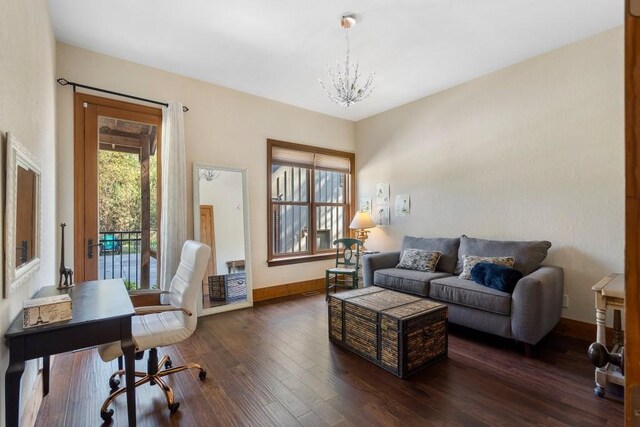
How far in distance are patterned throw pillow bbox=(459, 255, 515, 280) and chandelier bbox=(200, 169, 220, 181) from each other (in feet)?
10.6

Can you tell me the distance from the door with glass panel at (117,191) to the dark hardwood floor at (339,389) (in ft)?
3.03

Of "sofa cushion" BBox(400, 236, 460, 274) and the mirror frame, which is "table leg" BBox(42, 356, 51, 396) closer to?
the mirror frame

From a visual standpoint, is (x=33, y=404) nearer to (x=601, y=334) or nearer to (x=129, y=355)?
(x=129, y=355)

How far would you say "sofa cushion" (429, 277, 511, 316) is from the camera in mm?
2752

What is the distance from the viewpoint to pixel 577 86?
3.11 metres

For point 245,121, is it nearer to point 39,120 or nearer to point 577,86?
point 39,120

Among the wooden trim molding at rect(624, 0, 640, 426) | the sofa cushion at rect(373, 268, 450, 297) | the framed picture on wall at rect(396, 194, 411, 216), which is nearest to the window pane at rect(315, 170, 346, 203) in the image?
the framed picture on wall at rect(396, 194, 411, 216)

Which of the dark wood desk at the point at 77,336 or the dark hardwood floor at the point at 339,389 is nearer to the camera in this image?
the dark wood desk at the point at 77,336

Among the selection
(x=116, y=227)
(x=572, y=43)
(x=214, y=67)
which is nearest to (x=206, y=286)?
(x=116, y=227)

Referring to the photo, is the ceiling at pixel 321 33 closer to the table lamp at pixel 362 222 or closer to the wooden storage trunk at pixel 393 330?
the table lamp at pixel 362 222

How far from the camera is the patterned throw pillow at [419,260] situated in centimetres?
380

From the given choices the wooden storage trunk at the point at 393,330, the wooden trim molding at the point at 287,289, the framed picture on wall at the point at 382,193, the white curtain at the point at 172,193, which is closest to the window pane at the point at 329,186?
the framed picture on wall at the point at 382,193

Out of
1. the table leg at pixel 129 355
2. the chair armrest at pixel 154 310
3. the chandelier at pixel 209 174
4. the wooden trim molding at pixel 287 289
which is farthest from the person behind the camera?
the wooden trim molding at pixel 287 289

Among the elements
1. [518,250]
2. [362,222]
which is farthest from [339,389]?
[362,222]
